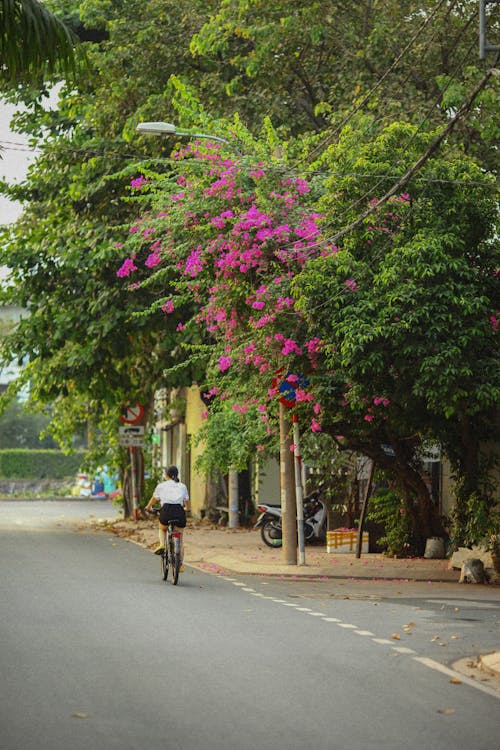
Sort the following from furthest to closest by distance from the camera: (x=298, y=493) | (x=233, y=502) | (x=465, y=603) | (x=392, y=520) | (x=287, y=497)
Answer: (x=233, y=502), (x=392, y=520), (x=287, y=497), (x=298, y=493), (x=465, y=603)

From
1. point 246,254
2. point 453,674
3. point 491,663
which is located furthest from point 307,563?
Result: point 453,674

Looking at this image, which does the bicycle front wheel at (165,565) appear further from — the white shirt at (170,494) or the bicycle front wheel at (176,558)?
the white shirt at (170,494)

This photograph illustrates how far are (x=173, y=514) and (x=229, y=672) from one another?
28.1 feet

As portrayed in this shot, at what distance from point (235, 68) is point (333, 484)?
9703mm

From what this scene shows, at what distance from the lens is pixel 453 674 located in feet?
37.2

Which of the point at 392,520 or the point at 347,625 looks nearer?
the point at 347,625

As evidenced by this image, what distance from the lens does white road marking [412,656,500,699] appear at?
1056 cm

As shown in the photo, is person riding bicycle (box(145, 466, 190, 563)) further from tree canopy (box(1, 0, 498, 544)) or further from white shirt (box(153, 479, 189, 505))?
tree canopy (box(1, 0, 498, 544))

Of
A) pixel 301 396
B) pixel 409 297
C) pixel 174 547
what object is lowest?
pixel 174 547

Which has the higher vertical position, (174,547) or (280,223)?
(280,223)

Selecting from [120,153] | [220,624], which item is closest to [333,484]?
[120,153]

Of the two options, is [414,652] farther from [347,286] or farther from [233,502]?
[233,502]

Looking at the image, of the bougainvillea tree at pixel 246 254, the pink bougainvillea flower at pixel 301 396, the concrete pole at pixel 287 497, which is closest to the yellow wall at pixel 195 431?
the concrete pole at pixel 287 497

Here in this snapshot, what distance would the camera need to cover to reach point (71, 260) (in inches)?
1217
